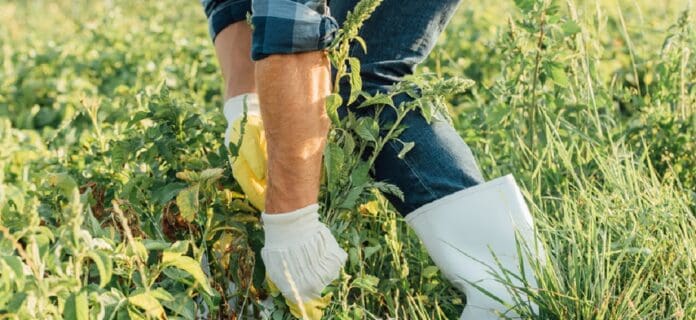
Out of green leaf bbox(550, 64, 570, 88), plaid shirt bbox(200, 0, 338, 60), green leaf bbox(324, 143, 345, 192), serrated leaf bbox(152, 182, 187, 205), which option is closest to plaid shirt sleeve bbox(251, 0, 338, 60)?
plaid shirt bbox(200, 0, 338, 60)

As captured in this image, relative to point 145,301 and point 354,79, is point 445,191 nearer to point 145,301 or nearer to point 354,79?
point 354,79

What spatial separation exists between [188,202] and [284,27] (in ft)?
1.44

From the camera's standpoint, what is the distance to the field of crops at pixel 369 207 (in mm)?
1807

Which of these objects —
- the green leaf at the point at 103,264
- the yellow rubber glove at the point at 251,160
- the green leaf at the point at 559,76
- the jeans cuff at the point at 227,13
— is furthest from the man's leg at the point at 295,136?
the green leaf at the point at 559,76

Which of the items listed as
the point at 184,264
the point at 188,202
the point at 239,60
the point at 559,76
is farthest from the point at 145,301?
the point at 559,76

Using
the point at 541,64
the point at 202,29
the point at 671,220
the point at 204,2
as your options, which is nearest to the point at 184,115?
the point at 204,2

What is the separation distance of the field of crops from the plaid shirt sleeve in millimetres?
247

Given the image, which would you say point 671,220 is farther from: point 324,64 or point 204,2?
point 204,2

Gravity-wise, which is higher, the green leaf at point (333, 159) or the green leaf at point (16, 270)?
the green leaf at point (333, 159)

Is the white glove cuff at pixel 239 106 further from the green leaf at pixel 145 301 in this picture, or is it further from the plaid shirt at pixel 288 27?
the green leaf at pixel 145 301

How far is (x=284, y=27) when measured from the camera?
1875mm

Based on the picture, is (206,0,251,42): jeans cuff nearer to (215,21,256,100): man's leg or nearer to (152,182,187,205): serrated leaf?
(215,21,256,100): man's leg

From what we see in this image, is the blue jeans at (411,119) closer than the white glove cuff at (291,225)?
No

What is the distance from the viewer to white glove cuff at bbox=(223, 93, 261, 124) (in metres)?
2.33
